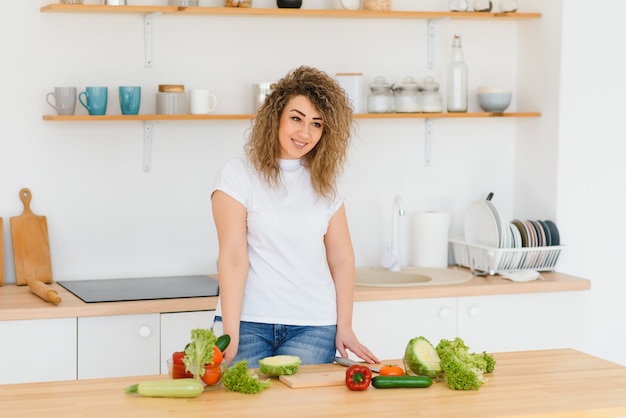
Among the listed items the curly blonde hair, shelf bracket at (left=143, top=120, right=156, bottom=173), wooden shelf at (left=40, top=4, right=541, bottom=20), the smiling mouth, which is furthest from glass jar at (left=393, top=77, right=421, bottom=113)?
the smiling mouth

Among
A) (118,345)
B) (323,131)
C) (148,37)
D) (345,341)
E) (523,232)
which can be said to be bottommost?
(118,345)

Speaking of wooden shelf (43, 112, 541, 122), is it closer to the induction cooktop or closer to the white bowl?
the white bowl

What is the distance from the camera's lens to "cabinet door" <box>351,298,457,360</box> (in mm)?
3590

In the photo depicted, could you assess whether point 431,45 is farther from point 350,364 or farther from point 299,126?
point 350,364

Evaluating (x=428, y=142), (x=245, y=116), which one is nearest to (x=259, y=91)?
(x=245, y=116)

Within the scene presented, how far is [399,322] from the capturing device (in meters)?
3.64

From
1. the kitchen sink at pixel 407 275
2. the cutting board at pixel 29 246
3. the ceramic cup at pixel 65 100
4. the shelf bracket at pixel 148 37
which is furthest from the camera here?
the kitchen sink at pixel 407 275

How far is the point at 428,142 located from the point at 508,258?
0.64 meters

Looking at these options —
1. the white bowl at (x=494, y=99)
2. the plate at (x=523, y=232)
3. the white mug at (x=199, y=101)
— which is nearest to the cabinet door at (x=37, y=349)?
the white mug at (x=199, y=101)

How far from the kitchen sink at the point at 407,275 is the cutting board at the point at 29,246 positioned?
1246mm

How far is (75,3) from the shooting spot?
3.58 m

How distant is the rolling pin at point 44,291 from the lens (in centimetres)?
327

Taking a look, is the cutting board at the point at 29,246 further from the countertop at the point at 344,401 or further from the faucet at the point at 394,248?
the countertop at the point at 344,401

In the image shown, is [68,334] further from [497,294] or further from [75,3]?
[497,294]
